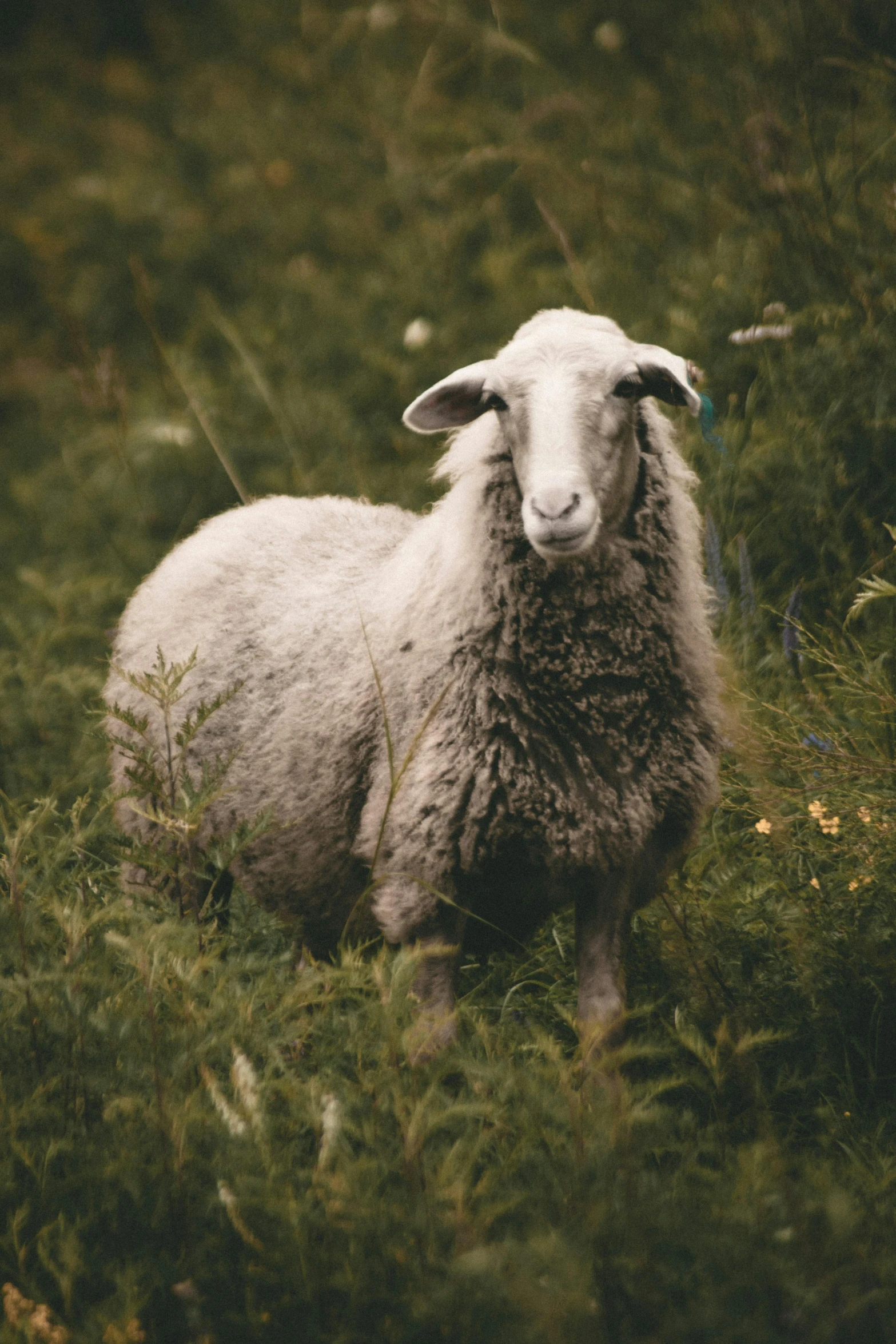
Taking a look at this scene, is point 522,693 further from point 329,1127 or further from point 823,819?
point 329,1127

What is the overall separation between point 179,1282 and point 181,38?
921 cm

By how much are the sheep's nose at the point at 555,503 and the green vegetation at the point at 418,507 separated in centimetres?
64

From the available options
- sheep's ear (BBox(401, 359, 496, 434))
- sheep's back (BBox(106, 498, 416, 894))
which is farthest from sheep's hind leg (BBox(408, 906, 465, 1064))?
sheep's ear (BBox(401, 359, 496, 434))

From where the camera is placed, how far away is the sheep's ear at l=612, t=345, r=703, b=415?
247 cm

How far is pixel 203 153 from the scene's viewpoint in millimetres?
7617

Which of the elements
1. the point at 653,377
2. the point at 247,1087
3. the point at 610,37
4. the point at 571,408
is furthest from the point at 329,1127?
the point at 610,37

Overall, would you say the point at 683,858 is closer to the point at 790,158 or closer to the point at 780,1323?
the point at 780,1323

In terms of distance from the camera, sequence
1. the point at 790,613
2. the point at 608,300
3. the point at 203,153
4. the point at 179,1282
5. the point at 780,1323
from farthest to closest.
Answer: the point at 203,153 → the point at 608,300 → the point at 790,613 → the point at 179,1282 → the point at 780,1323

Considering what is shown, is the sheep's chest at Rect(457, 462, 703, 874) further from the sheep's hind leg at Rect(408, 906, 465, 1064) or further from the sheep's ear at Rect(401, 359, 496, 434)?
the sheep's ear at Rect(401, 359, 496, 434)

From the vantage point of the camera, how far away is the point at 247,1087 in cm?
186

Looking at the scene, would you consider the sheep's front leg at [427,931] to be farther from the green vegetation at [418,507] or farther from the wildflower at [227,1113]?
the wildflower at [227,1113]

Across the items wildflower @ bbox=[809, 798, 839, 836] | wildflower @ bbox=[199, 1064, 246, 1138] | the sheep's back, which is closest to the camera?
wildflower @ bbox=[199, 1064, 246, 1138]

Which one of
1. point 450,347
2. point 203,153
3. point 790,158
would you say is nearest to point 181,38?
point 203,153

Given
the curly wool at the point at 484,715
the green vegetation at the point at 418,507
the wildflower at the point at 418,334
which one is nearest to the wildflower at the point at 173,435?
the green vegetation at the point at 418,507
